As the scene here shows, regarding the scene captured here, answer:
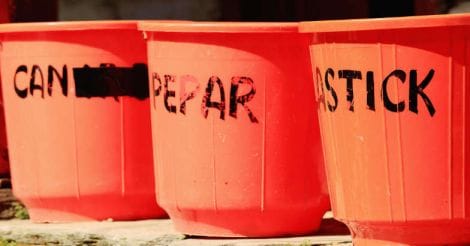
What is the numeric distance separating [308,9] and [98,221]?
297 centimetres

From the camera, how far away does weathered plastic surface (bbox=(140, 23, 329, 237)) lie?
6.01 metres

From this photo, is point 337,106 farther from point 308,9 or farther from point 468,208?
point 308,9

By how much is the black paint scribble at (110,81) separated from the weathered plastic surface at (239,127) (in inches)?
23.4

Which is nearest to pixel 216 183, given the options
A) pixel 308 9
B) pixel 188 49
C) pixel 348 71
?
pixel 188 49

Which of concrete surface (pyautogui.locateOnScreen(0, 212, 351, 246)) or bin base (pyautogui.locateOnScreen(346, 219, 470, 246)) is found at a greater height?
bin base (pyautogui.locateOnScreen(346, 219, 470, 246))

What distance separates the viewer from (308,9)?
9.61 meters

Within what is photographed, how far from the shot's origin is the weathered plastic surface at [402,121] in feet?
17.2

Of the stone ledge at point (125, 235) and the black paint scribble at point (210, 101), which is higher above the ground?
the black paint scribble at point (210, 101)

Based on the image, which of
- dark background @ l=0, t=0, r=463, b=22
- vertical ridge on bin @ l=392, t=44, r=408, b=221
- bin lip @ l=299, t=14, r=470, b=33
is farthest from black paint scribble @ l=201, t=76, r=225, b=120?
dark background @ l=0, t=0, r=463, b=22

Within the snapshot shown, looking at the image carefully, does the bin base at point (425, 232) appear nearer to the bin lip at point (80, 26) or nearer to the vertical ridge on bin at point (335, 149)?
the vertical ridge on bin at point (335, 149)

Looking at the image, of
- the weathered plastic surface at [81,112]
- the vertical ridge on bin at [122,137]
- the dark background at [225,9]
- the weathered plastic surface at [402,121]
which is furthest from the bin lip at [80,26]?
the dark background at [225,9]

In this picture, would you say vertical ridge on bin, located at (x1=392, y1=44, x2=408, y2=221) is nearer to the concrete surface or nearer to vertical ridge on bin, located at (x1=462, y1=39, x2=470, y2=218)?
vertical ridge on bin, located at (x1=462, y1=39, x2=470, y2=218)

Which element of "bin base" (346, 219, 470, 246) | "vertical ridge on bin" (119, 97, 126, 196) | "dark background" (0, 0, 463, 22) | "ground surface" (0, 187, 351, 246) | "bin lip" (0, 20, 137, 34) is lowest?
"ground surface" (0, 187, 351, 246)

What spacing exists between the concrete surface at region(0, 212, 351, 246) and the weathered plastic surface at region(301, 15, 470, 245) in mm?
693
